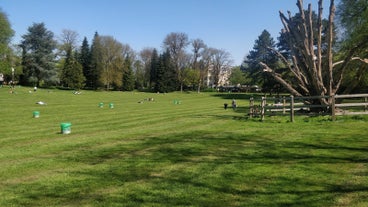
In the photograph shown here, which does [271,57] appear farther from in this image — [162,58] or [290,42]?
[290,42]

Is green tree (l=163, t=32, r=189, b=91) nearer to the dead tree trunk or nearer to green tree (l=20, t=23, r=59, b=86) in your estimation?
green tree (l=20, t=23, r=59, b=86)

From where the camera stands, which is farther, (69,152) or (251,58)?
(251,58)

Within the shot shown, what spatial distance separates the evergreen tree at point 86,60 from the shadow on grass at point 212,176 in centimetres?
8664

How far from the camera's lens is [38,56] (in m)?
87.8

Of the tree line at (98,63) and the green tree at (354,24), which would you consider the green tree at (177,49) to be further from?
the green tree at (354,24)

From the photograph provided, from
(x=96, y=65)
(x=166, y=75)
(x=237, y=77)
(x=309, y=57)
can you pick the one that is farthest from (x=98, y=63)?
(x=309, y=57)

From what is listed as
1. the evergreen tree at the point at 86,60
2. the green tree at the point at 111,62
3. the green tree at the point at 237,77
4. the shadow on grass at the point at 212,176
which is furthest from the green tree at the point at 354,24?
the green tree at the point at 237,77

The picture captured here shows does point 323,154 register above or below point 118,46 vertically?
below

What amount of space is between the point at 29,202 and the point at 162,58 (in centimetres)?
9540

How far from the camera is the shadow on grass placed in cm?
703

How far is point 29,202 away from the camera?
718cm

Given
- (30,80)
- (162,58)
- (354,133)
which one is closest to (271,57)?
(162,58)

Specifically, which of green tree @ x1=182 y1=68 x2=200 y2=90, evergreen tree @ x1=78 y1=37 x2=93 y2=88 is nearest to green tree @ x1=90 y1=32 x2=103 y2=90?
evergreen tree @ x1=78 y1=37 x2=93 y2=88

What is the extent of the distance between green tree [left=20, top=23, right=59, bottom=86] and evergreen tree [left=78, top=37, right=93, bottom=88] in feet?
28.8
